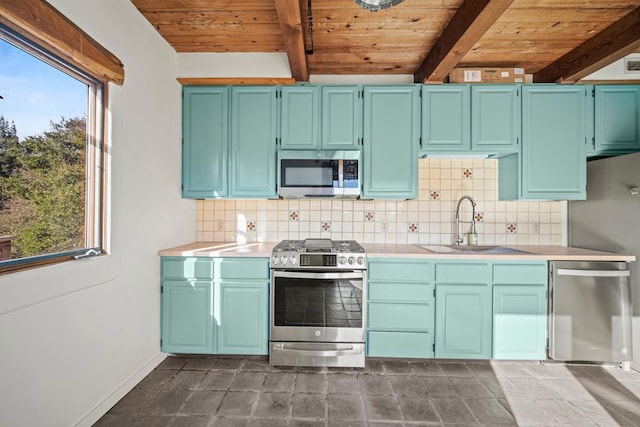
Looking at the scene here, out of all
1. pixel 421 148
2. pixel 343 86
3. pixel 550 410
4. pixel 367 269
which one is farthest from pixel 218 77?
pixel 550 410

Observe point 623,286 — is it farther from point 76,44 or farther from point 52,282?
point 76,44

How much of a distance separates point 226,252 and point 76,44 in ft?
5.05

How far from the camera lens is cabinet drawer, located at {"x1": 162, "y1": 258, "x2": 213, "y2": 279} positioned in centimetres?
234

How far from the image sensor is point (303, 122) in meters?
2.60

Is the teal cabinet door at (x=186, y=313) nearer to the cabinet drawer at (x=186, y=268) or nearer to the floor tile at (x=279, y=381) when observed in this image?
the cabinet drawer at (x=186, y=268)

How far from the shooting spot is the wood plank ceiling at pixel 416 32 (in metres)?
1.92

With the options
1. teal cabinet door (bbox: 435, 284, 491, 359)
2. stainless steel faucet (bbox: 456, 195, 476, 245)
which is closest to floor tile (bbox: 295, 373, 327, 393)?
teal cabinet door (bbox: 435, 284, 491, 359)

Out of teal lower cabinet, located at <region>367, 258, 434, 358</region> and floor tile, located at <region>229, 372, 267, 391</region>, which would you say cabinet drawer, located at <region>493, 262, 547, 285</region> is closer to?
teal lower cabinet, located at <region>367, 258, 434, 358</region>

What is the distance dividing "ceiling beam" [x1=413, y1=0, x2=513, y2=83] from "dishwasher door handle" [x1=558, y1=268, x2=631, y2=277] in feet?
5.98

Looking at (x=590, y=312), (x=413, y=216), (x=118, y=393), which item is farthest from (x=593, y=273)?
(x=118, y=393)

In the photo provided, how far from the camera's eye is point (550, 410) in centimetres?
181

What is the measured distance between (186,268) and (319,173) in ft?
4.40

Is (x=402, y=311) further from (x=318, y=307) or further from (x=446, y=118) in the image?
(x=446, y=118)

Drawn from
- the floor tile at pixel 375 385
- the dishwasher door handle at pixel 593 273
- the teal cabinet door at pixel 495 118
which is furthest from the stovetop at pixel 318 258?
the dishwasher door handle at pixel 593 273
